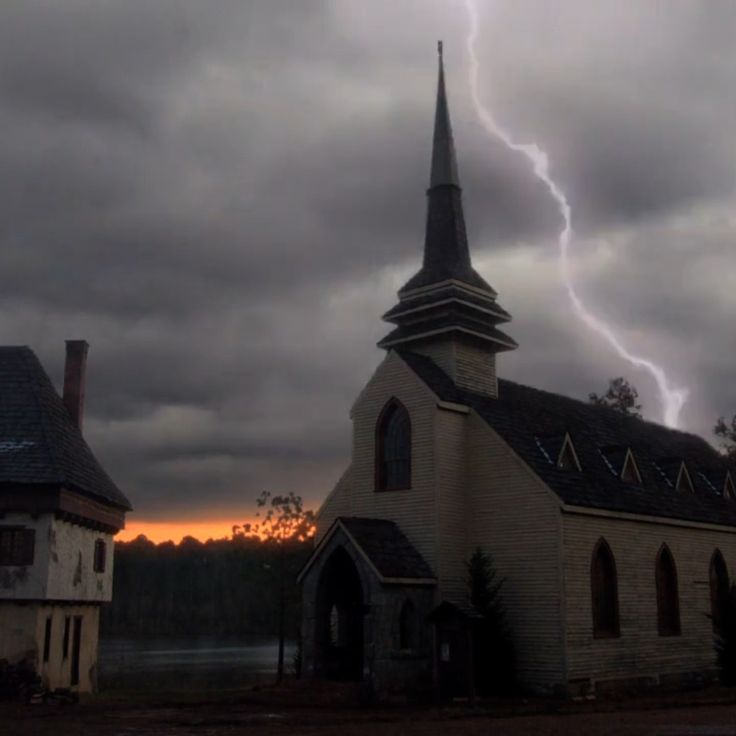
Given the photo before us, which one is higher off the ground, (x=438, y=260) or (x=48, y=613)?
(x=438, y=260)

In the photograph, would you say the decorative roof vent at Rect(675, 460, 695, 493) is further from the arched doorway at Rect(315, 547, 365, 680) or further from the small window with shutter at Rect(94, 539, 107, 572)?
the small window with shutter at Rect(94, 539, 107, 572)

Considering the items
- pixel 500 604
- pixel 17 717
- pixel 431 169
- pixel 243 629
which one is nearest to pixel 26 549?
pixel 17 717

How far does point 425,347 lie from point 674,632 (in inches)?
555

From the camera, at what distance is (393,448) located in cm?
3422

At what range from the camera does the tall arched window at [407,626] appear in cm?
2977

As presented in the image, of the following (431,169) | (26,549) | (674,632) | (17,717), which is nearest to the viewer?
(17,717)

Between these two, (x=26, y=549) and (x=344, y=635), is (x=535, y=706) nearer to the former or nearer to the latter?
(x=344, y=635)

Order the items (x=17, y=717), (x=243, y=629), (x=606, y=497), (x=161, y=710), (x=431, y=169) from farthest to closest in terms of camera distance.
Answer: (x=243, y=629)
(x=431, y=169)
(x=606, y=497)
(x=161, y=710)
(x=17, y=717)

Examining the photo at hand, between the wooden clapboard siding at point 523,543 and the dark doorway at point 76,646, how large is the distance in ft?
47.4

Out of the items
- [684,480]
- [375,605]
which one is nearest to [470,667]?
[375,605]

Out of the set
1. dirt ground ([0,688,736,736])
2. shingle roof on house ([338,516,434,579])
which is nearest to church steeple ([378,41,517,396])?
shingle roof on house ([338,516,434,579])

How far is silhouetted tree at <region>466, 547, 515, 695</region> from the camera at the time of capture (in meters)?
29.6

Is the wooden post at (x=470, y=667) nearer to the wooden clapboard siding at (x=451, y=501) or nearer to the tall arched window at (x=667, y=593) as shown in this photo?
the wooden clapboard siding at (x=451, y=501)

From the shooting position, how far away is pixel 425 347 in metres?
36.1
